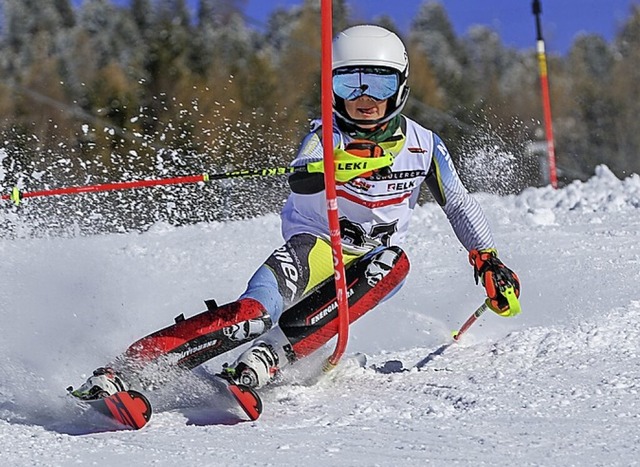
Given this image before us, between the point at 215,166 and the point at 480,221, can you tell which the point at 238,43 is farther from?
the point at 480,221

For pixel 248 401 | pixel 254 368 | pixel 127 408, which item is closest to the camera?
pixel 127 408

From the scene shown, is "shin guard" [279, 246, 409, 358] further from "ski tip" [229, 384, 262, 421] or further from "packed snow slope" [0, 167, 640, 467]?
"ski tip" [229, 384, 262, 421]

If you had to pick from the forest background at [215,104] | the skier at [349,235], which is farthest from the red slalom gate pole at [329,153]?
the forest background at [215,104]

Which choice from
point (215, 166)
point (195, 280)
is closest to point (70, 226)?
point (195, 280)

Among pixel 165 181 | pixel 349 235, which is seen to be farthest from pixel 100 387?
pixel 349 235

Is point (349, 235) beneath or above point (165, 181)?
beneath

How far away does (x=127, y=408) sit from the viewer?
2967 mm

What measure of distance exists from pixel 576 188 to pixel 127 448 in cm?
668

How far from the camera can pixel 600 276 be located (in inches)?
205

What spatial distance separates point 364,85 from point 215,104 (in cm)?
1490

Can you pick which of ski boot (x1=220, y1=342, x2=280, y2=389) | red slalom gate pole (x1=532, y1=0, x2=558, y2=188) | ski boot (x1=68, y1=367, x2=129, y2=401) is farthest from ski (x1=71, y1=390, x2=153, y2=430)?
red slalom gate pole (x1=532, y1=0, x2=558, y2=188)

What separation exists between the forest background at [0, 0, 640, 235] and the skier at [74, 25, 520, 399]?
3.03 m

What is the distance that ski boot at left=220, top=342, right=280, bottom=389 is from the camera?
329 cm

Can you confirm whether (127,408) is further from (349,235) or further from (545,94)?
(545,94)
